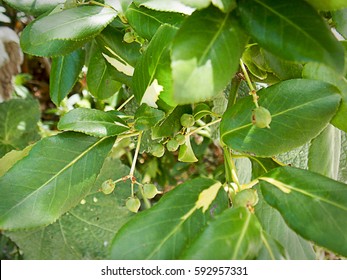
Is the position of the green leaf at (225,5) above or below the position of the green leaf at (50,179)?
above

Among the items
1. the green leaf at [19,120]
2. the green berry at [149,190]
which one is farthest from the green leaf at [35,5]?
the green leaf at [19,120]

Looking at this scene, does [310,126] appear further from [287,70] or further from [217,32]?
[217,32]

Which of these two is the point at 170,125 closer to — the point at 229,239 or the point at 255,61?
the point at 255,61

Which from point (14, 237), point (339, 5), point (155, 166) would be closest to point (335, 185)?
point (339, 5)

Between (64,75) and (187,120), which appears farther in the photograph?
(64,75)

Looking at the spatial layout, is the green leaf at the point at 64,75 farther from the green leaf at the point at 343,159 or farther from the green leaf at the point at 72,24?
the green leaf at the point at 343,159

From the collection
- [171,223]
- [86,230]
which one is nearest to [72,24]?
[171,223]
